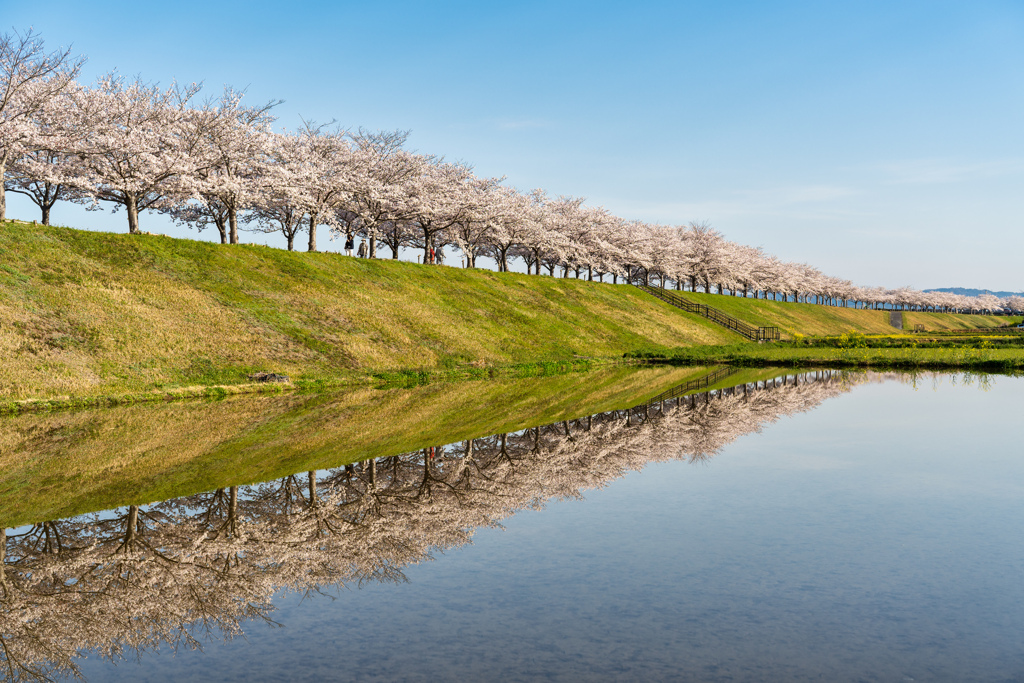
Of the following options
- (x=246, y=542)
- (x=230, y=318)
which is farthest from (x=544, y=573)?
(x=230, y=318)

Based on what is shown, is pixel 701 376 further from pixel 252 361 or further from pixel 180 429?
pixel 180 429

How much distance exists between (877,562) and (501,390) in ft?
70.7

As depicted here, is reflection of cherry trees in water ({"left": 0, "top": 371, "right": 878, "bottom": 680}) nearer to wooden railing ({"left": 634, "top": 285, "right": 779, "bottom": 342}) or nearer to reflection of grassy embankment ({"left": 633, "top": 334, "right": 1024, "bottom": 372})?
reflection of grassy embankment ({"left": 633, "top": 334, "right": 1024, "bottom": 372})

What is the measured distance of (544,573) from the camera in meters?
8.19

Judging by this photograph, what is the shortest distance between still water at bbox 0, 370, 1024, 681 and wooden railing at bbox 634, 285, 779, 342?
6340 cm

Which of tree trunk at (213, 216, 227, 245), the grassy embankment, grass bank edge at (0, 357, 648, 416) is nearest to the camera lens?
grass bank edge at (0, 357, 648, 416)

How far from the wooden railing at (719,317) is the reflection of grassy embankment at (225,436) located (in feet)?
171

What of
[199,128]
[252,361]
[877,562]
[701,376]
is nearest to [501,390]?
[252,361]

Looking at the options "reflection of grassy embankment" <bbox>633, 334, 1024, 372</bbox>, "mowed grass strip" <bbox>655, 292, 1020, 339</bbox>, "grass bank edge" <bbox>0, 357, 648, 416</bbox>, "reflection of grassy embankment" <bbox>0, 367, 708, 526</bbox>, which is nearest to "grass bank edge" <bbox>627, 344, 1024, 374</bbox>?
"reflection of grassy embankment" <bbox>633, 334, 1024, 372</bbox>

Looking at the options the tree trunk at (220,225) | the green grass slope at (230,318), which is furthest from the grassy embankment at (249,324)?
the tree trunk at (220,225)

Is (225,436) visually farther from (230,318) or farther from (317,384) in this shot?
(230,318)

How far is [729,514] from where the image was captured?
10609 millimetres

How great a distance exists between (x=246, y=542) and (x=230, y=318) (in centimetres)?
2794

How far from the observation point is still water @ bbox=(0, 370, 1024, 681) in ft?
19.8
